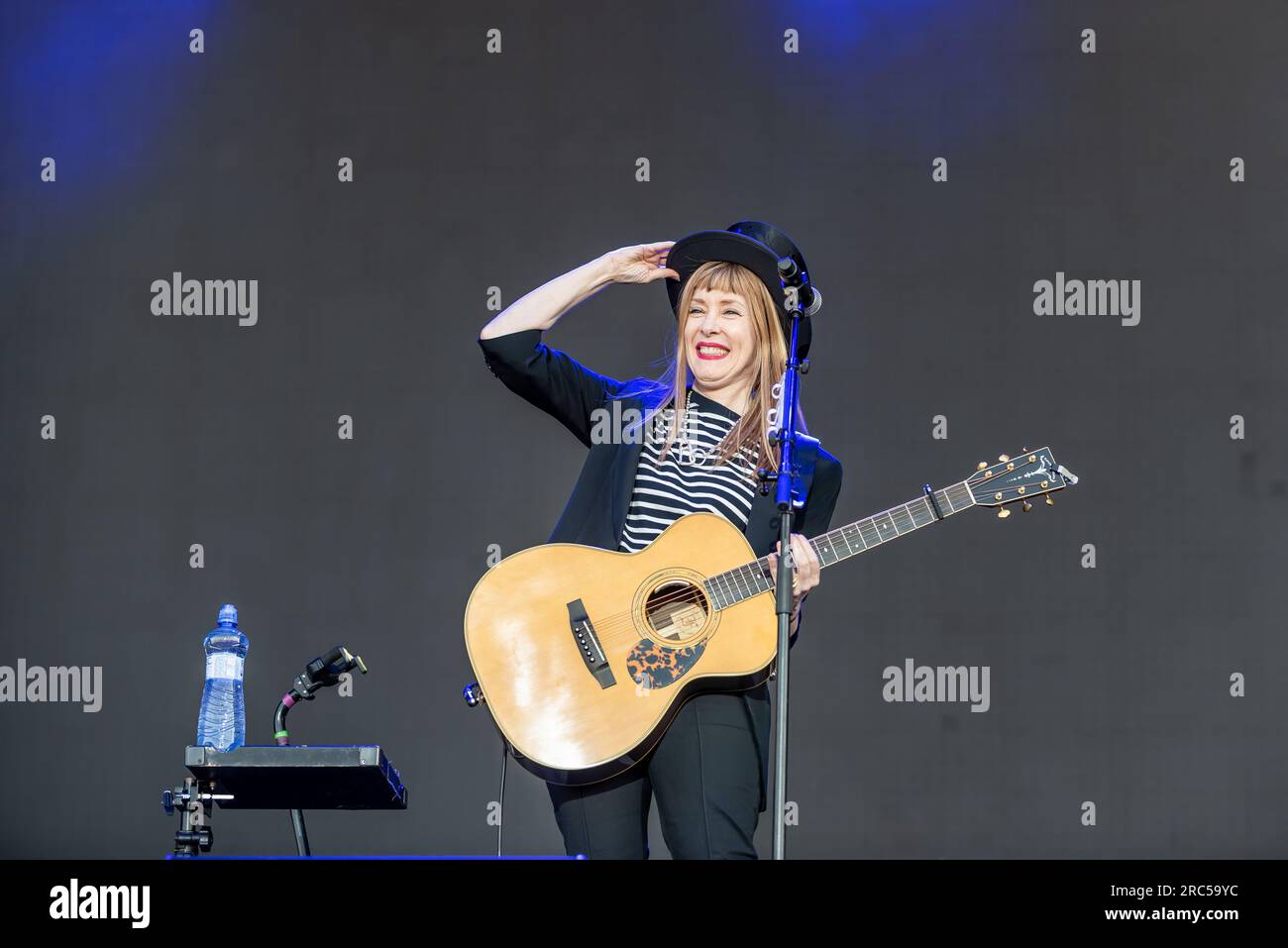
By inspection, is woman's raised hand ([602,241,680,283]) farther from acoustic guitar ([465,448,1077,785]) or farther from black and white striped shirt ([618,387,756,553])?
acoustic guitar ([465,448,1077,785])

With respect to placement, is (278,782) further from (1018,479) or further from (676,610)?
(1018,479)

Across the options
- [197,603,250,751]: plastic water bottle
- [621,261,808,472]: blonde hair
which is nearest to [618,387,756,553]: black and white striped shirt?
[621,261,808,472]: blonde hair

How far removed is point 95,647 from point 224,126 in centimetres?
197

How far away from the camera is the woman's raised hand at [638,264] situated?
13.5 ft

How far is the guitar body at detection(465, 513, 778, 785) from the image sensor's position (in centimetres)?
354

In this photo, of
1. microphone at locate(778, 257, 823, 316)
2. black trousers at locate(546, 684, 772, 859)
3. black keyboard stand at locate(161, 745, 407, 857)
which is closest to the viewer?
black keyboard stand at locate(161, 745, 407, 857)

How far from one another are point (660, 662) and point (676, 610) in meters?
0.17

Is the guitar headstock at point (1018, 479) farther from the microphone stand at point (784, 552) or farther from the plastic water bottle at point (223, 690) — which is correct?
the plastic water bottle at point (223, 690)

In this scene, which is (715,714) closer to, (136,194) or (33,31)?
(136,194)

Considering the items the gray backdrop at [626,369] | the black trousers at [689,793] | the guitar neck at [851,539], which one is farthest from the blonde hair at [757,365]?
the gray backdrop at [626,369]

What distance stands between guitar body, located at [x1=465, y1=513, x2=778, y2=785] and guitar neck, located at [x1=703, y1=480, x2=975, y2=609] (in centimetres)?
3

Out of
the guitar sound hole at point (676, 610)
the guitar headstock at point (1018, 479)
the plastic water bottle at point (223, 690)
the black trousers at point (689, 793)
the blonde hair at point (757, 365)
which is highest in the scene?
the blonde hair at point (757, 365)

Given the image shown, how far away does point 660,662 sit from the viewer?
362 cm

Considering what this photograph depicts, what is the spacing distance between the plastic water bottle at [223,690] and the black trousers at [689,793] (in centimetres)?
82
